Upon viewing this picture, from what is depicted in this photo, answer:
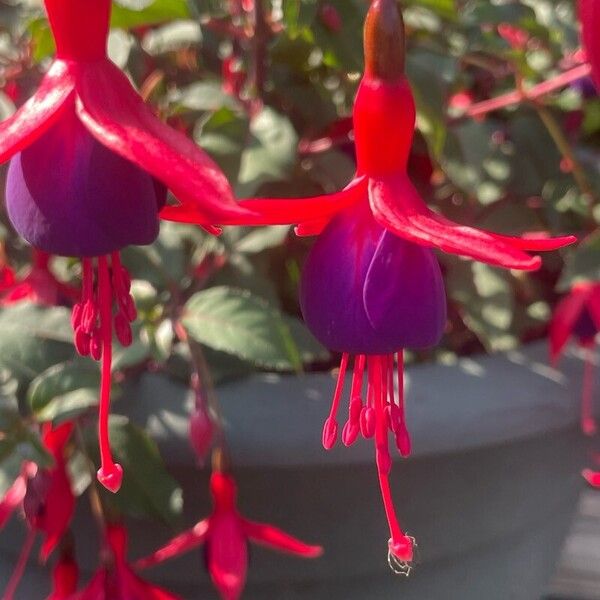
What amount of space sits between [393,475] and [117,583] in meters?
0.24

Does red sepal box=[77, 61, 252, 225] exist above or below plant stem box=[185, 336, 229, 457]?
above

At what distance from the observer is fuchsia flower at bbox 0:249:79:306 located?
0.68 metres

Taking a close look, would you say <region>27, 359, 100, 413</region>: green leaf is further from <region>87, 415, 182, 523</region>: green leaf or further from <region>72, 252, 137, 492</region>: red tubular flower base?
<region>72, 252, 137, 492</region>: red tubular flower base

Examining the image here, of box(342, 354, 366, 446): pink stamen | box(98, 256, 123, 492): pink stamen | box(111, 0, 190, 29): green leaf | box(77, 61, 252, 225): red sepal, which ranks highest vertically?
box(77, 61, 252, 225): red sepal

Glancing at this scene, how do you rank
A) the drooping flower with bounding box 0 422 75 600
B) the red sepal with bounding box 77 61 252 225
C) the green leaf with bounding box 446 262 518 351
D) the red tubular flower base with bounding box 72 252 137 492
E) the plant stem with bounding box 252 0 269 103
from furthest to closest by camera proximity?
1. the green leaf with bounding box 446 262 518 351
2. the plant stem with bounding box 252 0 269 103
3. the drooping flower with bounding box 0 422 75 600
4. the red tubular flower base with bounding box 72 252 137 492
5. the red sepal with bounding box 77 61 252 225

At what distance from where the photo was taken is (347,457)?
0.68 metres

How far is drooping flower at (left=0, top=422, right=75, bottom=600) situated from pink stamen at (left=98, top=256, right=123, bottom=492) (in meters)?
0.20

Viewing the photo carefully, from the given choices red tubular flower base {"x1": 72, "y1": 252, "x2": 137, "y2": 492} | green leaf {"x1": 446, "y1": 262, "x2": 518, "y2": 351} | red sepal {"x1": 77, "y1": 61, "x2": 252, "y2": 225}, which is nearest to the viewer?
red sepal {"x1": 77, "y1": 61, "x2": 252, "y2": 225}

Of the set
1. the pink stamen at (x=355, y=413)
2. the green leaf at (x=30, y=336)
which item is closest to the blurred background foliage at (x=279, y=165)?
the green leaf at (x=30, y=336)

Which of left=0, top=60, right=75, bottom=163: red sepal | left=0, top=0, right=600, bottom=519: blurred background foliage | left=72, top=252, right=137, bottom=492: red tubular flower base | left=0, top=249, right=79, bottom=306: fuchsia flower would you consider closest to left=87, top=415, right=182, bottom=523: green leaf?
left=0, top=0, right=600, bottom=519: blurred background foliage

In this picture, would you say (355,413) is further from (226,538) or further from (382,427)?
(226,538)

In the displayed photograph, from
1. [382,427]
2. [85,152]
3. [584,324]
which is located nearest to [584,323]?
[584,324]

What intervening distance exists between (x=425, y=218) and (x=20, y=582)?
1.96 feet

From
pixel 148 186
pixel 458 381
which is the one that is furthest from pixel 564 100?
pixel 148 186
